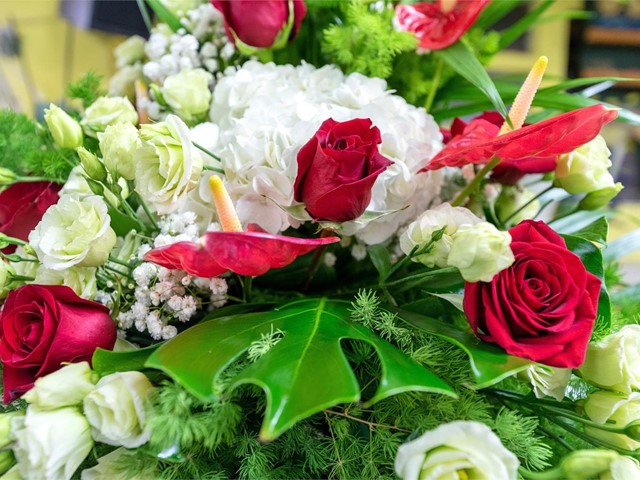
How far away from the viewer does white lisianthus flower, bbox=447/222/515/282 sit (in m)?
0.38

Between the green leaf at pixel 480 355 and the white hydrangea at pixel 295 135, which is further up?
the white hydrangea at pixel 295 135

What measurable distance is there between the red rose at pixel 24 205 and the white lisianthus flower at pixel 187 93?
0.15m

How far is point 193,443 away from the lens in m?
0.40

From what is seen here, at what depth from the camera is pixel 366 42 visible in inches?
25.7

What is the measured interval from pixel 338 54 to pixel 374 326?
35 cm

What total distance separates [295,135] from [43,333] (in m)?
0.25

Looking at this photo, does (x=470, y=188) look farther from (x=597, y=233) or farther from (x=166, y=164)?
(x=166, y=164)

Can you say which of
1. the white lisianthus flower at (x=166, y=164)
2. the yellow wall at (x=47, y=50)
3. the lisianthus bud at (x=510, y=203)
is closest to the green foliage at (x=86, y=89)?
the white lisianthus flower at (x=166, y=164)

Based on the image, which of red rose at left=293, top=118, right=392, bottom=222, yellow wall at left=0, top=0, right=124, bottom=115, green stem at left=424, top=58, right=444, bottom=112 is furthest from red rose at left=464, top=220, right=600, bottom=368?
yellow wall at left=0, top=0, right=124, bottom=115

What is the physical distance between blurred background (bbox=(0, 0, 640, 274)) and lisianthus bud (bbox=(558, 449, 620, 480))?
1.38m

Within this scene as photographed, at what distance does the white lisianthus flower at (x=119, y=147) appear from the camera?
0.45 metres

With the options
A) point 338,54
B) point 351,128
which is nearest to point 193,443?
point 351,128

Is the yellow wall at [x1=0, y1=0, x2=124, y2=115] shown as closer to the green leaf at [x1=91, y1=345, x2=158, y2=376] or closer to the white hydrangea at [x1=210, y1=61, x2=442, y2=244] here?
the white hydrangea at [x1=210, y1=61, x2=442, y2=244]

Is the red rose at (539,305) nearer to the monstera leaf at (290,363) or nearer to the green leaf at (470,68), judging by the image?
the monstera leaf at (290,363)
